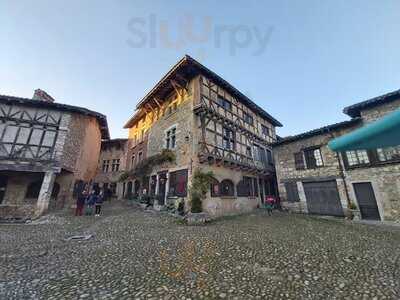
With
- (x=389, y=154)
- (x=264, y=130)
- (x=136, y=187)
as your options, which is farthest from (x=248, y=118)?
(x=136, y=187)

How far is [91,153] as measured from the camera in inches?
698

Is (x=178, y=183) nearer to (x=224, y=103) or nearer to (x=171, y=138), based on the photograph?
(x=171, y=138)

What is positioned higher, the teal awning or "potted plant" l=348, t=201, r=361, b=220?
the teal awning

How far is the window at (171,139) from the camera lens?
1420cm

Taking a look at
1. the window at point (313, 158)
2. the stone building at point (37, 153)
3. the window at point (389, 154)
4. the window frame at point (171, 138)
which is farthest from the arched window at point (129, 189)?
the window at point (389, 154)

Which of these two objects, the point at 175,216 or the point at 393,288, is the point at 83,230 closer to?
the point at 175,216

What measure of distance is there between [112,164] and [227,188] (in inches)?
640

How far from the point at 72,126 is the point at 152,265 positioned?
13.6 meters

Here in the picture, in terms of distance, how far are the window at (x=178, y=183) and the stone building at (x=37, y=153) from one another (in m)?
7.46

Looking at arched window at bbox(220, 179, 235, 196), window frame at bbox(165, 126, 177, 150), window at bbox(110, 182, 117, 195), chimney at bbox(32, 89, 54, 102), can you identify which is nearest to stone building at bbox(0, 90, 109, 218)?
chimney at bbox(32, 89, 54, 102)

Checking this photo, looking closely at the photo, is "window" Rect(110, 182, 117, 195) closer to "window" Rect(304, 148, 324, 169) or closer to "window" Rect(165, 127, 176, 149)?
"window" Rect(165, 127, 176, 149)

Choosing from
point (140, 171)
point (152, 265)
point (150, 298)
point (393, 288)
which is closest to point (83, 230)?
point (152, 265)

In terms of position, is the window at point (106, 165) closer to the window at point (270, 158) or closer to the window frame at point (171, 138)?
the window frame at point (171, 138)

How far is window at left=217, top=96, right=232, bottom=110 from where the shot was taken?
48.6 feet
